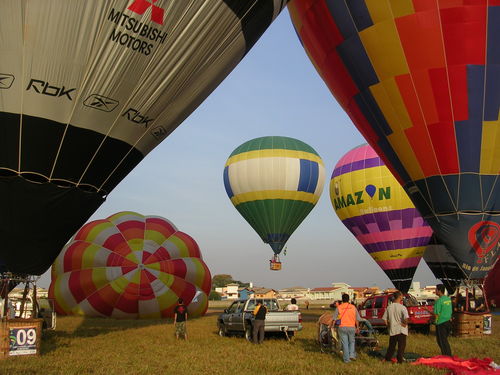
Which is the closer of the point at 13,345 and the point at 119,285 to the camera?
the point at 13,345

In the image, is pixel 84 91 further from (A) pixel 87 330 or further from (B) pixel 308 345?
(A) pixel 87 330

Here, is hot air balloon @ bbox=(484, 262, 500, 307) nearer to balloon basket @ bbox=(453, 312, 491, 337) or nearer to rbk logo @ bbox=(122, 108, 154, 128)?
balloon basket @ bbox=(453, 312, 491, 337)

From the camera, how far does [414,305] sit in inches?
578

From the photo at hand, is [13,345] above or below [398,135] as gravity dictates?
below

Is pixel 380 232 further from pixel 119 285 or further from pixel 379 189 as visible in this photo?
pixel 119 285

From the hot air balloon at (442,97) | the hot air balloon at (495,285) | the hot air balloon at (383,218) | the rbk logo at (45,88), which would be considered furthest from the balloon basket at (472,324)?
the hot air balloon at (495,285)

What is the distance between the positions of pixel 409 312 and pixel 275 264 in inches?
616

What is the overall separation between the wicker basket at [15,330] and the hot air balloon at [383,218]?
17.6 m

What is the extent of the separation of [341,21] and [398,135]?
3826 millimetres

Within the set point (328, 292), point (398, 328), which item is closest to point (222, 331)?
→ point (398, 328)

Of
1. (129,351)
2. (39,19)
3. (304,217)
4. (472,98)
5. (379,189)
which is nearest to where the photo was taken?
(39,19)

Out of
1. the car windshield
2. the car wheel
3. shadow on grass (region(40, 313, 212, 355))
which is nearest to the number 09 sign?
shadow on grass (region(40, 313, 212, 355))

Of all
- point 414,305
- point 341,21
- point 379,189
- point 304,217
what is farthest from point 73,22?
point 304,217

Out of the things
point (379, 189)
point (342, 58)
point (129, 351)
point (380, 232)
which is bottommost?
point (129, 351)
